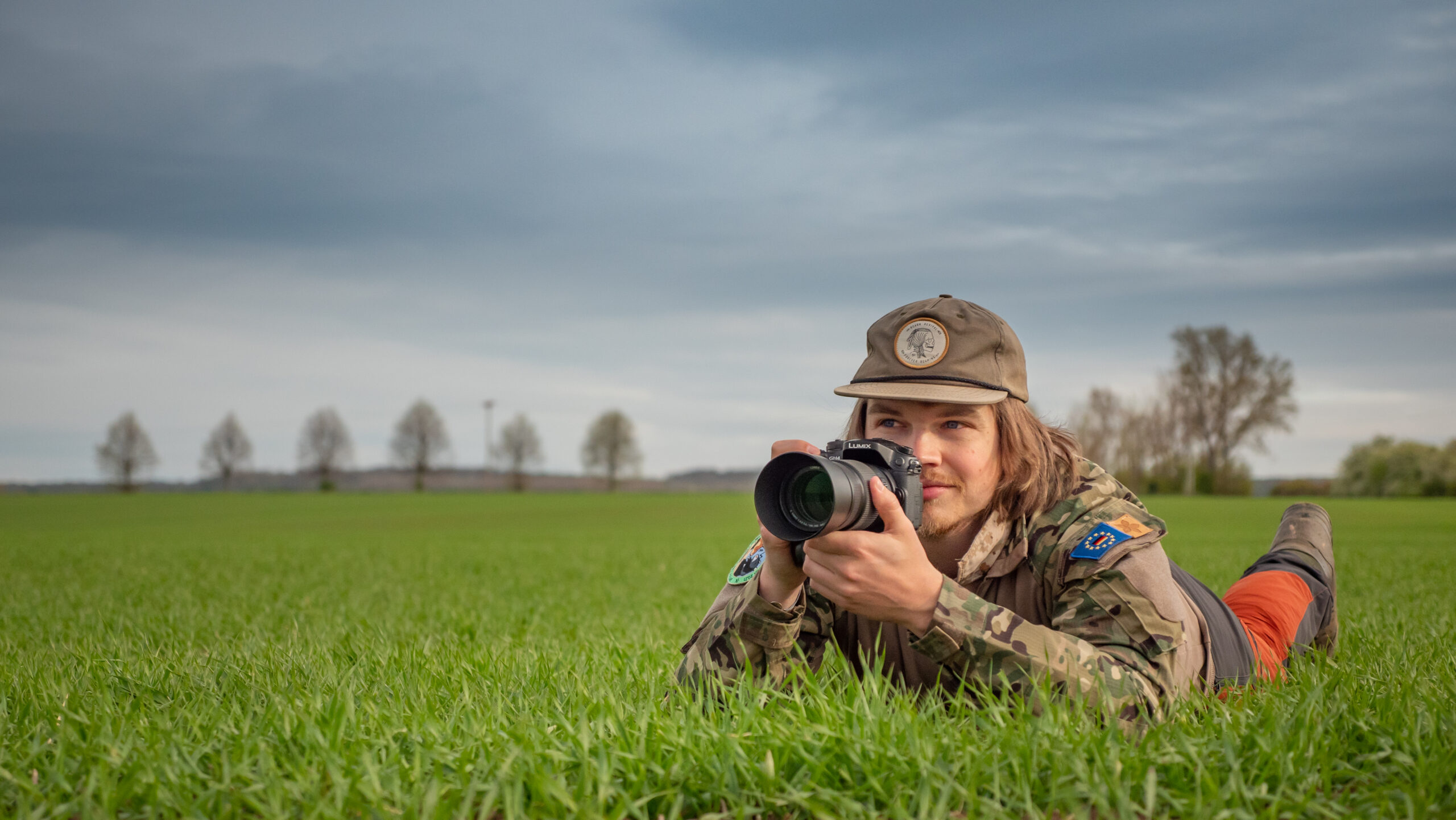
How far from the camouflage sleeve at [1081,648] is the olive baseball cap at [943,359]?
626 mm

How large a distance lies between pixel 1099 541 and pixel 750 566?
1189 millimetres

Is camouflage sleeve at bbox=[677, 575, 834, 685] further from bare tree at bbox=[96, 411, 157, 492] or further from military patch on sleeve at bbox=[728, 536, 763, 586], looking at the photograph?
bare tree at bbox=[96, 411, 157, 492]

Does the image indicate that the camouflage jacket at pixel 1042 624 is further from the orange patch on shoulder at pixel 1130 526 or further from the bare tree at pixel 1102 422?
the bare tree at pixel 1102 422

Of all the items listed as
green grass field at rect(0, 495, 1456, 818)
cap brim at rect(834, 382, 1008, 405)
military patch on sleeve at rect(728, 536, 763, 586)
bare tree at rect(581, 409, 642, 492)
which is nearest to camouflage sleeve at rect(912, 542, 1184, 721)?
green grass field at rect(0, 495, 1456, 818)

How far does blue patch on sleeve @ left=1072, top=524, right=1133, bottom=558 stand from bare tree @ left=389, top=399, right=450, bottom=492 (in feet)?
321

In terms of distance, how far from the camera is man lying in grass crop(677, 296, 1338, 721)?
268 cm

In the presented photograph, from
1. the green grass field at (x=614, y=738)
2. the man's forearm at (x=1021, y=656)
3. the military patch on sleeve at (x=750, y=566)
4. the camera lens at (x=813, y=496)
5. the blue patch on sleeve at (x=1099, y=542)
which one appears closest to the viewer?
the green grass field at (x=614, y=738)

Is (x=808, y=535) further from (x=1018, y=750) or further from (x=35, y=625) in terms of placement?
(x=35, y=625)

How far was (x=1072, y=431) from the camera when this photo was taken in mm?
3709

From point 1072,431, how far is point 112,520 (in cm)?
4179

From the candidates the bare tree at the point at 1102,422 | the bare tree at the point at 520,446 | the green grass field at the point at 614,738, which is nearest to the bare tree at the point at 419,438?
the bare tree at the point at 520,446

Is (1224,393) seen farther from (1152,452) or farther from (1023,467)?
(1023,467)

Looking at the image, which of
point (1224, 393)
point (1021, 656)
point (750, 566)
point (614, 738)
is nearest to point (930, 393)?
point (1021, 656)

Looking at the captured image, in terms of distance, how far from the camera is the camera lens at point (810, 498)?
8.27ft
